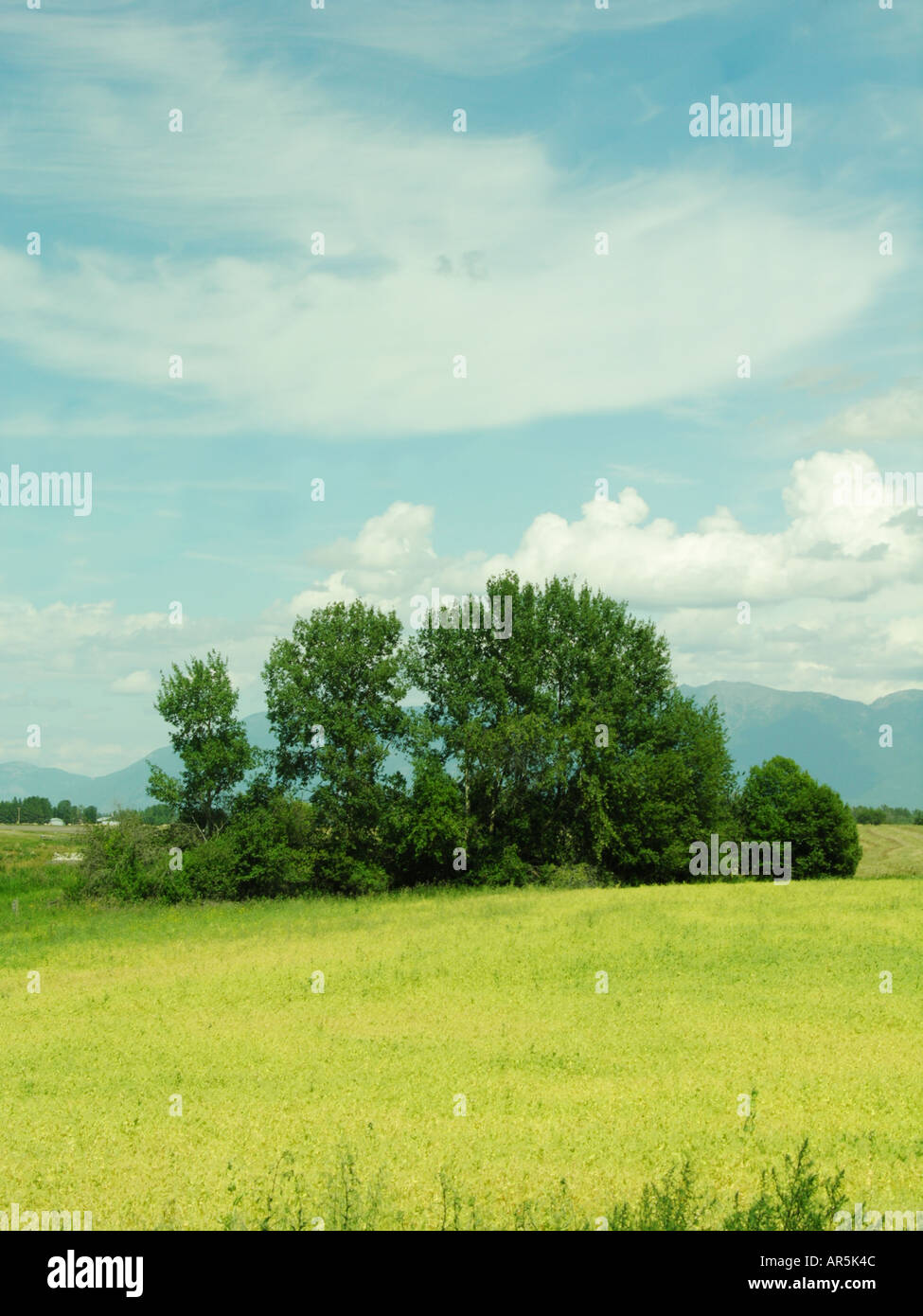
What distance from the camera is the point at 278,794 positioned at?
62.9 m

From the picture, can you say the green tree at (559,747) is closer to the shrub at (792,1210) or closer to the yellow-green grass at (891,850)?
the yellow-green grass at (891,850)

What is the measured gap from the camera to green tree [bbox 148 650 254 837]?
2431 inches

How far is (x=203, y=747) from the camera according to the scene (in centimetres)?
6184

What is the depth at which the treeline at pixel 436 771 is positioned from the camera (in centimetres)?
6116

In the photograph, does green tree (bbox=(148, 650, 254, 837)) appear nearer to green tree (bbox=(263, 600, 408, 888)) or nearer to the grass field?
green tree (bbox=(263, 600, 408, 888))

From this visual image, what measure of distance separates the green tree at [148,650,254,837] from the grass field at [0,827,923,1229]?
20.4 m

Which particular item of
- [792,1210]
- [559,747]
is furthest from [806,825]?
[792,1210]

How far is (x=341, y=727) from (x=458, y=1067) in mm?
42596

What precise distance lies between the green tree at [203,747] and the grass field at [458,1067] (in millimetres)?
20420

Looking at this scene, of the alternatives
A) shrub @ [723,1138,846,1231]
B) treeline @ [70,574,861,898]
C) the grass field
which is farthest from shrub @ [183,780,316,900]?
shrub @ [723,1138,846,1231]
